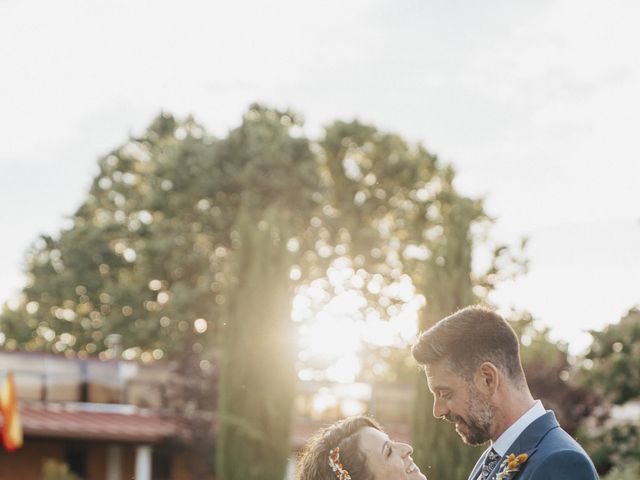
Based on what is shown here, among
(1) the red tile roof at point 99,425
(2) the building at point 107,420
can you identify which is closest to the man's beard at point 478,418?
(2) the building at point 107,420

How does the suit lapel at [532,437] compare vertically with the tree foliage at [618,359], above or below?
above

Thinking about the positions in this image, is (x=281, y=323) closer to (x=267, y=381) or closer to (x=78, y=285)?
(x=267, y=381)

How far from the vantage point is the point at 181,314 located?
30750 mm

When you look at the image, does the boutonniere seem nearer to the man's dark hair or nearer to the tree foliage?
the man's dark hair

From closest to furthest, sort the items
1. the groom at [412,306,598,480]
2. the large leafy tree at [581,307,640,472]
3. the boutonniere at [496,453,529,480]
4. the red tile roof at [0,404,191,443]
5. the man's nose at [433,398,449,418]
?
the boutonniere at [496,453,529,480] < the groom at [412,306,598,480] < the man's nose at [433,398,449,418] < the large leafy tree at [581,307,640,472] < the red tile roof at [0,404,191,443]

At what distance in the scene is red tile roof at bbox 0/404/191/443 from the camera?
80.2 feet

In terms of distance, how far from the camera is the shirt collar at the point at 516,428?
3.85 m

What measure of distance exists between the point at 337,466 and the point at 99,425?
2195cm

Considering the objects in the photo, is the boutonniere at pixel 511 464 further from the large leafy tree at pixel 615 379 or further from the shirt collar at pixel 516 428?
the large leafy tree at pixel 615 379

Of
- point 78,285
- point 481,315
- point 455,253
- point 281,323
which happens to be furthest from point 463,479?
point 78,285

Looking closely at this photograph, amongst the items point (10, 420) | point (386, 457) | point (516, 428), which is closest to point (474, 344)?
point (516, 428)

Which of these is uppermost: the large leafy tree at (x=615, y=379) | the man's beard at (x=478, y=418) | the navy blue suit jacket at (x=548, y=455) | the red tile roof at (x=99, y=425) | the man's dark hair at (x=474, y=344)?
the man's dark hair at (x=474, y=344)

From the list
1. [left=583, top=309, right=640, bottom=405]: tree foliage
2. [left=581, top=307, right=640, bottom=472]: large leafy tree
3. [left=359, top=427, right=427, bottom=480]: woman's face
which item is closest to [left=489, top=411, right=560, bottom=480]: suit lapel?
[left=359, top=427, right=427, bottom=480]: woman's face

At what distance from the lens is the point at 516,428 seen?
3.86 meters
